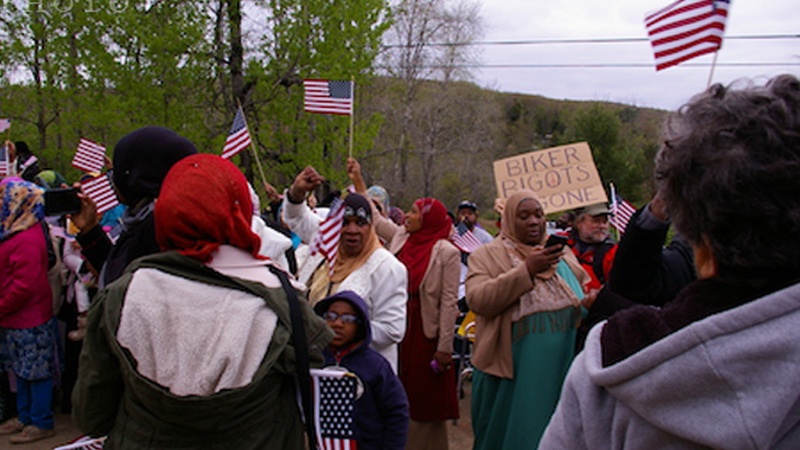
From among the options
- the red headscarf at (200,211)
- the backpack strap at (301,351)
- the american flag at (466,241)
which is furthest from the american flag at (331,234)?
the american flag at (466,241)

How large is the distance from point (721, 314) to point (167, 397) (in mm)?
1482

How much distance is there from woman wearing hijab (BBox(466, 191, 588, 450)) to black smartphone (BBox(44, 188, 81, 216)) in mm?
2277

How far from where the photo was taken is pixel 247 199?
2.07 m

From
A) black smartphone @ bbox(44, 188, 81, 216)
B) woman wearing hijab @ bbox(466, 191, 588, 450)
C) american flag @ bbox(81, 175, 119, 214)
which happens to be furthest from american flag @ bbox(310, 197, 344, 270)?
american flag @ bbox(81, 175, 119, 214)

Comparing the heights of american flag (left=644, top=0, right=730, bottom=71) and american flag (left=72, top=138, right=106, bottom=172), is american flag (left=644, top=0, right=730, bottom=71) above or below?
above

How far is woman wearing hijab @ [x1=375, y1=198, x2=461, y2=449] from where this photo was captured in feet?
15.5

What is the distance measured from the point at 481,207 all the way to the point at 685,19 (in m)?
33.0

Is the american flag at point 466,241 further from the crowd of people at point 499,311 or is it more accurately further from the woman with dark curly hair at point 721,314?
the woman with dark curly hair at point 721,314

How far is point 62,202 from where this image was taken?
299 centimetres

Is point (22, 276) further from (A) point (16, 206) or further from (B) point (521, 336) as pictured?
(B) point (521, 336)

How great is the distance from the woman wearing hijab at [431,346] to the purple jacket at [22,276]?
3.03 meters

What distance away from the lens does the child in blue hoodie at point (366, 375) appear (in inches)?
115

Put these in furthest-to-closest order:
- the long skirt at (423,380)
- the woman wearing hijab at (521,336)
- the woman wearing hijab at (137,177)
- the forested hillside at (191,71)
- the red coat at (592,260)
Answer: the forested hillside at (191,71) < the long skirt at (423,380) < the red coat at (592,260) < the woman wearing hijab at (521,336) < the woman wearing hijab at (137,177)

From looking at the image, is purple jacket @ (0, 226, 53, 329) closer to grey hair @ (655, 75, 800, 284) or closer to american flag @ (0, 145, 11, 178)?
american flag @ (0, 145, 11, 178)
